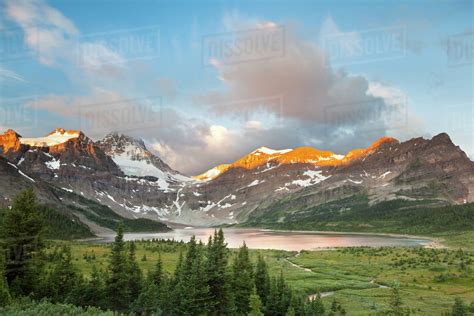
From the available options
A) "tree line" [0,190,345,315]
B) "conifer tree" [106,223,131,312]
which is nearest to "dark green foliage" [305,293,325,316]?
"tree line" [0,190,345,315]

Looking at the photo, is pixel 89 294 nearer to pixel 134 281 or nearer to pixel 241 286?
pixel 134 281

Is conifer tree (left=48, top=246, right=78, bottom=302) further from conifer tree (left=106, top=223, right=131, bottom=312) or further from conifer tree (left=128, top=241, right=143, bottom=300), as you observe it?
conifer tree (left=128, top=241, right=143, bottom=300)

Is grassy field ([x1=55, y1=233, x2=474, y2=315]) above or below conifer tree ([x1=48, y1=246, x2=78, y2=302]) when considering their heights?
below

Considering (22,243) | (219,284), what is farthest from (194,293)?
(22,243)

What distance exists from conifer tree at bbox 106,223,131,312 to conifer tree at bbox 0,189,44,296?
672 centimetres

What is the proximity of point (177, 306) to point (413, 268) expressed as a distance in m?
68.1

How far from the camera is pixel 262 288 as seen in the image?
148ft

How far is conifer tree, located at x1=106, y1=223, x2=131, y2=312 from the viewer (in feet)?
127

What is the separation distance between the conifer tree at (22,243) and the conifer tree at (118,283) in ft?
22.1

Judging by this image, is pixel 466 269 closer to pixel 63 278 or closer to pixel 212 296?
pixel 212 296

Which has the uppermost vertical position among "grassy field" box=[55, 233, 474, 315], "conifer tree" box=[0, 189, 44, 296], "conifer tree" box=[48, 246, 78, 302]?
"conifer tree" box=[0, 189, 44, 296]

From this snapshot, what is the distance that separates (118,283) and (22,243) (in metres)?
9.48

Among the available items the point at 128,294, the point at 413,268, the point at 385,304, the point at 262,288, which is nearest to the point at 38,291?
the point at 128,294

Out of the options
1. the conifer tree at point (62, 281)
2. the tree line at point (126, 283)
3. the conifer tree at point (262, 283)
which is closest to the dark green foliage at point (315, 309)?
the tree line at point (126, 283)
